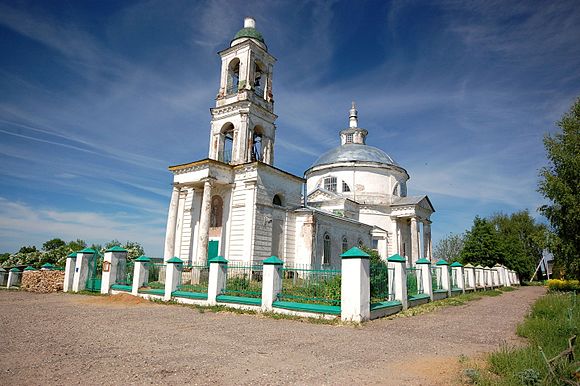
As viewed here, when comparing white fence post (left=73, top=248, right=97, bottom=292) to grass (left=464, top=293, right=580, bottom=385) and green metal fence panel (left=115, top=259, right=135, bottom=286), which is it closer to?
green metal fence panel (left=115, top=259, right=135, bottom=286)

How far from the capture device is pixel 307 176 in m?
34.8

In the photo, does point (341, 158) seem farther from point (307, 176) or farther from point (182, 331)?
point (182, 331)

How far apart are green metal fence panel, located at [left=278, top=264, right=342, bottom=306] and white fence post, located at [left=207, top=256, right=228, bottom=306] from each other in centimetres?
211

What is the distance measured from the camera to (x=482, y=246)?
31.6 meters

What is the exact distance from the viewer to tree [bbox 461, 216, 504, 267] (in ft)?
103

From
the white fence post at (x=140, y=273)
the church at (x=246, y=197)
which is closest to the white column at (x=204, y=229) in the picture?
the church at (x=246, y=197)

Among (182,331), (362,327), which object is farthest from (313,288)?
(182,331)

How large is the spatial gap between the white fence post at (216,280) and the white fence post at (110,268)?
5.93 m

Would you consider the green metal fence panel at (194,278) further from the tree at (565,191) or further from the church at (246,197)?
the tree at (565,191)

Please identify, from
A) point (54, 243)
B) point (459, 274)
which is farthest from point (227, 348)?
point (54, 243)

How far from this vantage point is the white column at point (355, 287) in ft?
28.7

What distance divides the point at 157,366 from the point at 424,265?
11.7 meters

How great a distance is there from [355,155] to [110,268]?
23136 millimetres

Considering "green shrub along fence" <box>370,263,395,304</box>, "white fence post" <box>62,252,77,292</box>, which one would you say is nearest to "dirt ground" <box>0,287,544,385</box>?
"green shrub along fence" <box>370,263,395,304</box>
